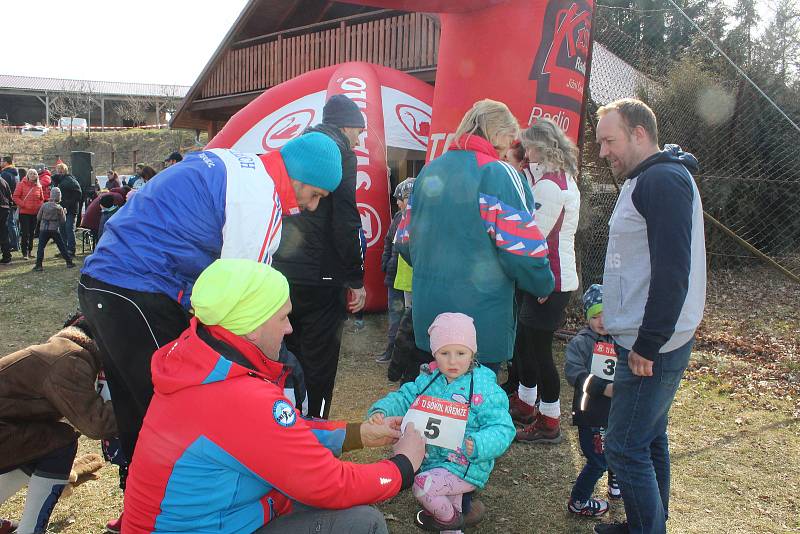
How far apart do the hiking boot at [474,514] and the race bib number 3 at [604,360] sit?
885 millimetres

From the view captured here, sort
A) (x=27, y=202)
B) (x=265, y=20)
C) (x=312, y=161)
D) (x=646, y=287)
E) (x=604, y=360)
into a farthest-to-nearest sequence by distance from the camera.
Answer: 1. (x=265, y=20)
2. (x=27, y=202)
3. (x=604, y=360)
4. (x=312, y=161)
5. (x=646, y=287)

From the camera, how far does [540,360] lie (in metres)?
3.92

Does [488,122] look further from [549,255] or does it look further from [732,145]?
[732,145]

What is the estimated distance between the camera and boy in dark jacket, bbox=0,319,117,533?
2666mm

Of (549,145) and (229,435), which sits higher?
(549,145)

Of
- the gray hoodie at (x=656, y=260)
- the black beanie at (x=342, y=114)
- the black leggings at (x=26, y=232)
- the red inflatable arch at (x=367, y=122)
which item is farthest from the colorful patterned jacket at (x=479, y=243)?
the black leggings at (x=26, y=232)

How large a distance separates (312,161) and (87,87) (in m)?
52.4

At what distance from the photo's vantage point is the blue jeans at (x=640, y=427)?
2457mm

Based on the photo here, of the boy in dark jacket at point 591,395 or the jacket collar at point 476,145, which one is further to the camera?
the boy in dark jacket at point 591,395

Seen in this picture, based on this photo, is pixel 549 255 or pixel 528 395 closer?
pixel 549 255

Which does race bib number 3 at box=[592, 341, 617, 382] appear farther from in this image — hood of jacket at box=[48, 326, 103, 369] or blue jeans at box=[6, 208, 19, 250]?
blue jeans at box=[6, 208, 19, 250]

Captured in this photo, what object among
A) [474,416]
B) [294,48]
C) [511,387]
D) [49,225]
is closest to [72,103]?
[294,48]

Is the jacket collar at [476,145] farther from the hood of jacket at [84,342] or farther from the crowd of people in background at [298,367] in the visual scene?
the hood of jacket at [84,342]

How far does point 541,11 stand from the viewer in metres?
5.35
